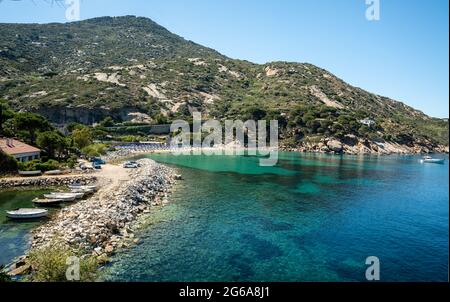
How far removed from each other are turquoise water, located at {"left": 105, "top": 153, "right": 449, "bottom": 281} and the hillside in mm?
67476

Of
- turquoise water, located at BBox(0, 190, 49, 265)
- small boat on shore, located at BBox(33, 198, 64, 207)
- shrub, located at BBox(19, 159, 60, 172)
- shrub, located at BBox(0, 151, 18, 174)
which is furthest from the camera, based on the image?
shrub, located at BBox(19, 159, 60, 172)

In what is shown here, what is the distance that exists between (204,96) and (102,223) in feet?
456

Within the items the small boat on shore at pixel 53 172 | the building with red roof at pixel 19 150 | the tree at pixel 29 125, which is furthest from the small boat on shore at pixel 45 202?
the tree at pixel 29 125

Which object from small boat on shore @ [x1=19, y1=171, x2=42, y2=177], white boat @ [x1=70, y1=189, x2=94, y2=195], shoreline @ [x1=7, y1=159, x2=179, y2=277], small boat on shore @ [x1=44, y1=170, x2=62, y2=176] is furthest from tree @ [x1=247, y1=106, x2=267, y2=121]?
white boat @ [x1=70, y1=189, x2=94, y2=195]

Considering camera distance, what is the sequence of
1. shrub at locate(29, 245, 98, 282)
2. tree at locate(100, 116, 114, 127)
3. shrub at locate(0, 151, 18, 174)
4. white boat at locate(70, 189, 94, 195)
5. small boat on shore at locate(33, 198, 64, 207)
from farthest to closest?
tree at locate(100, 116, 114, 127) → shrub at locate(0, 151, 18, 174) → white boat at locate(70, 189, 94, 195) → small boat on shore at locate(33, 198, 64, 207) → shrub at locate(29, 245, 98, 282)

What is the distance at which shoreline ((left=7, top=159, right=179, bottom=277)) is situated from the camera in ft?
59.9

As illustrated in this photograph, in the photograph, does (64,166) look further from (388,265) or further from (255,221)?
(388,265)

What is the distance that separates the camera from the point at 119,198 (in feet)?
94.0

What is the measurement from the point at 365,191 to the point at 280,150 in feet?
228

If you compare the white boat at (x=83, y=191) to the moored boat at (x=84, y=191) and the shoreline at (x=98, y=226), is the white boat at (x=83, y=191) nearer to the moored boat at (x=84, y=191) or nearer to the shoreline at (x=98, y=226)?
the moored boat at (x=84, y=191)

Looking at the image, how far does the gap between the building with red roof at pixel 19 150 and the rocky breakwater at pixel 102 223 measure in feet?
62.4

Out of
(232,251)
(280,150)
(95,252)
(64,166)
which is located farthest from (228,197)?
(280,150)

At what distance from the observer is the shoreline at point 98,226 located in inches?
719

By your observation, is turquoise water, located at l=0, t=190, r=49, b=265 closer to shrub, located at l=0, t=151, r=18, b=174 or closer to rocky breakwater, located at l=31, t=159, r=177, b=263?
rocky breakwater, located at l=31, t=159, r=177, b=263
